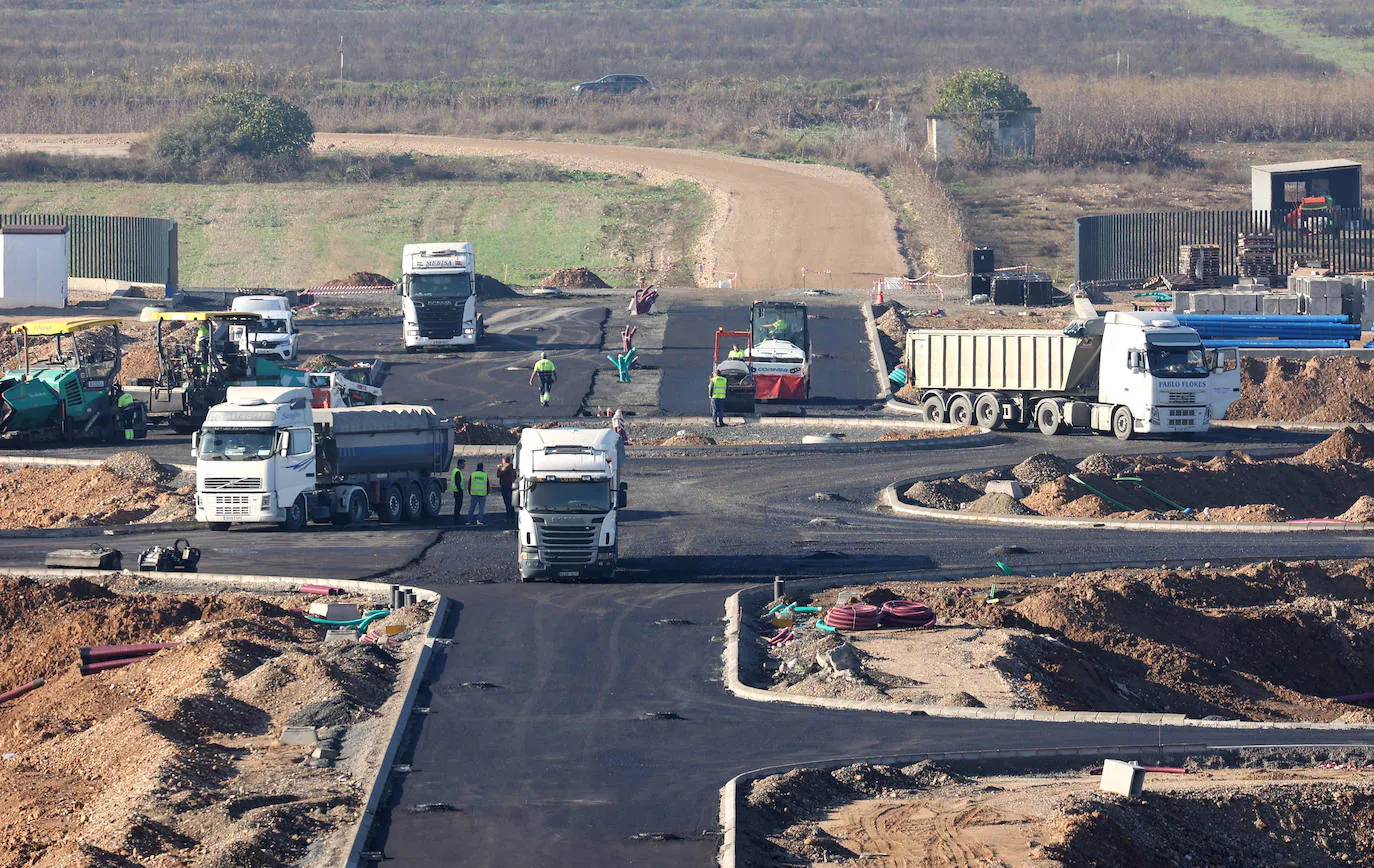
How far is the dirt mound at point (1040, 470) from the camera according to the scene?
40.2m

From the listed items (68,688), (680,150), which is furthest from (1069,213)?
(68,688)

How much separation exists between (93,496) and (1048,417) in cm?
2485

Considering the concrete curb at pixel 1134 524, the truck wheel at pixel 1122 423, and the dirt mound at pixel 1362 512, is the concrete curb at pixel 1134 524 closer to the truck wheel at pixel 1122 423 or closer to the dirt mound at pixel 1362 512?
the dirt mound at pixel 1362 512

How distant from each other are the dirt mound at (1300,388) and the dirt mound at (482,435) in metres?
21.6

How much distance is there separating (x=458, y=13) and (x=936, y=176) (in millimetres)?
80086

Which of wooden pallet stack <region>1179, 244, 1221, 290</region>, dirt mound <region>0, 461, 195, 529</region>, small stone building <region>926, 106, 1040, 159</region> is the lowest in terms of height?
dirt mound <region>0, 461, 195, 529</region>

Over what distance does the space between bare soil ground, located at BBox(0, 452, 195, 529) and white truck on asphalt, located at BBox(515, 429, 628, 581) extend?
36.2ft

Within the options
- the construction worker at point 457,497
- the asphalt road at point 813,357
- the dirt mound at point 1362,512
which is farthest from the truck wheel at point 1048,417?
the construction worker at point 457,497

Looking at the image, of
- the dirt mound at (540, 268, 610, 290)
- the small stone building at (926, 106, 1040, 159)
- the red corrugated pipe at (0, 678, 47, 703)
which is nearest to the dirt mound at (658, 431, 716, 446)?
the red corrugated pipe at (0, 678, 47, 703)

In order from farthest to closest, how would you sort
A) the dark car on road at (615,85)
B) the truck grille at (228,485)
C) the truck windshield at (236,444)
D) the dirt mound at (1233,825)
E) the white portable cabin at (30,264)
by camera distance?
the dark car on road at (615,85), the white portable cabin at (30,264), the truck grille at (228,485), the truck windshield at (236,444), the dirt mound at (1233,825)

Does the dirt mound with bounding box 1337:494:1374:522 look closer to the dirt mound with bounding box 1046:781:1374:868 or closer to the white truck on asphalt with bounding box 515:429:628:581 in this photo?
the white truck on asphalt with bounding box 515:429:628:581

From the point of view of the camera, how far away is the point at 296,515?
35.5m

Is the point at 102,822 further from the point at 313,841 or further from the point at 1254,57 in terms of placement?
the point at 1254,57

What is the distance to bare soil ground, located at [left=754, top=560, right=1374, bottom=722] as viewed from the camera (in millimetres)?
24594
